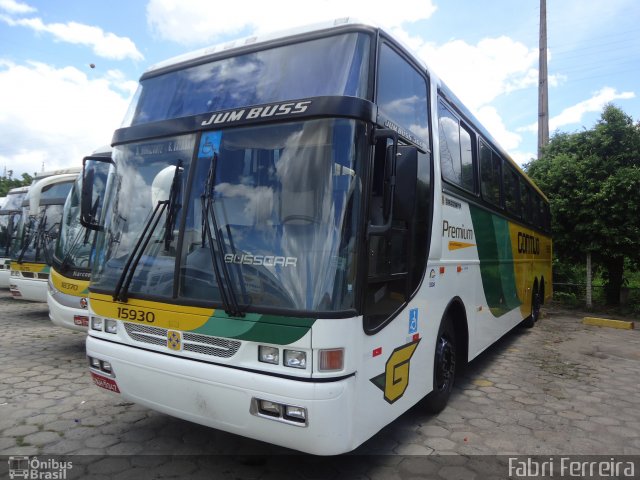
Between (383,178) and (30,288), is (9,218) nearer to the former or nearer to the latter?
(30,288)

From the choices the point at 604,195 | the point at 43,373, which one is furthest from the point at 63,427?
the point at 604,195

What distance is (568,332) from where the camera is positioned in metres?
9.80

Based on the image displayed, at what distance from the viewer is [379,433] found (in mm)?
4129

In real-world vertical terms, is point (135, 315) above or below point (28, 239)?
below

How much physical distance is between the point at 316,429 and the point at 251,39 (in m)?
2.91

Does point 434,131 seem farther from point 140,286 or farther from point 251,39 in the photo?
point 140,286

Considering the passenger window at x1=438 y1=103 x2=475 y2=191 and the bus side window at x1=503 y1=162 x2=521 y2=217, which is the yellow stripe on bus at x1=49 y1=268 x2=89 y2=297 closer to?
the passenger window at x1=438 y1=103 x2=475 y2=191

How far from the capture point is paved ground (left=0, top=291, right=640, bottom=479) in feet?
11.4

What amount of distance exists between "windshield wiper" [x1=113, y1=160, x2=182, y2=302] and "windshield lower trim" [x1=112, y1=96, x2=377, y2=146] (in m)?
0.31

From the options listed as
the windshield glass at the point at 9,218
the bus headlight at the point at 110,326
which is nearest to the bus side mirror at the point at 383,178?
the bus headlight at the point at 110,326

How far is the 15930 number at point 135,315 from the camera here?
3.35 meters

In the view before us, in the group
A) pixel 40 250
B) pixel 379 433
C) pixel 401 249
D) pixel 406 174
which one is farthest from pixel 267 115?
pixel 40 250

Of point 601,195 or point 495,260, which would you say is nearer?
point 495,260

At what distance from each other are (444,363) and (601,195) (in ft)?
30.2
